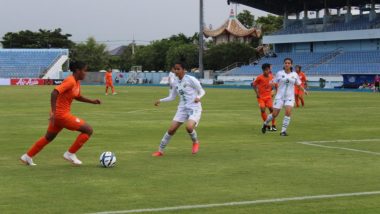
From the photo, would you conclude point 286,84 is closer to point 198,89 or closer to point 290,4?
point 198,89

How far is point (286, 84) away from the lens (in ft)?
58.6

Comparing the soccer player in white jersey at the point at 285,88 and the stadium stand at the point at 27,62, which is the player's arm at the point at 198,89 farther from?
the stadium stand at the point at 27,62

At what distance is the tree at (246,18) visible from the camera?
12167 cm

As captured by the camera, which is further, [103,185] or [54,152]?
[54,152]

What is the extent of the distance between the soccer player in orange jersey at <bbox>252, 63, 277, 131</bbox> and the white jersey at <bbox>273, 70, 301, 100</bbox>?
1441 mm

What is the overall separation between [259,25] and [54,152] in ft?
329

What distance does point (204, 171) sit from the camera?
1070cm

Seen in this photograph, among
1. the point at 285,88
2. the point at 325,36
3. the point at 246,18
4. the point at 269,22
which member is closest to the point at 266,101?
the point at 285,88

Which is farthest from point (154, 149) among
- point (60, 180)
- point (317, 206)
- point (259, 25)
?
point (259, 25)

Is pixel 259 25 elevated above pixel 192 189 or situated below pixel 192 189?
above

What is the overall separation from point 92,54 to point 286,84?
357 feet

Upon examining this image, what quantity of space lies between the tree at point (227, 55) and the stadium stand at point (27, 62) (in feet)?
74.0

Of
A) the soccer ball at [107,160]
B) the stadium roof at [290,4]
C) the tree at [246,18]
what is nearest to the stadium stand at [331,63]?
the stadium roof at [290,4]

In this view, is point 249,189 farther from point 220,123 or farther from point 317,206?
point 220,123
